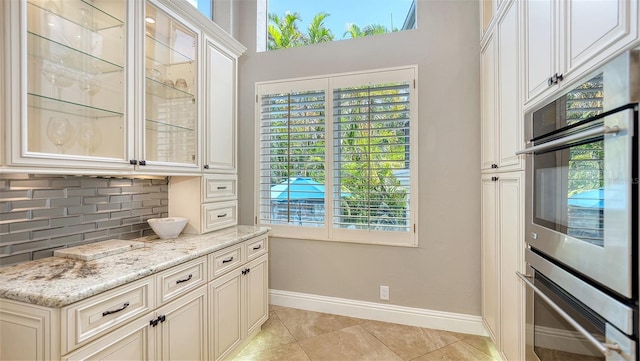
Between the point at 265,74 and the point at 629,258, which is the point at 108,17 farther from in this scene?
the point at 629,258

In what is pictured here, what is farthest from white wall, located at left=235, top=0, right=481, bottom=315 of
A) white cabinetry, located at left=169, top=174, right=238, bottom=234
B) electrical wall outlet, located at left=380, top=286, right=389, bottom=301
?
white cabinetry, located at left=169, top=174, right=238, bottom=234

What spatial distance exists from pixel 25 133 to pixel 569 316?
2.31m

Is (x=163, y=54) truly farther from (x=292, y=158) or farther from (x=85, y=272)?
(x=85, y=272)

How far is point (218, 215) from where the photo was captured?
2.40 metres

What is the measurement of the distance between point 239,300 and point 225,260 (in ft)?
1.19

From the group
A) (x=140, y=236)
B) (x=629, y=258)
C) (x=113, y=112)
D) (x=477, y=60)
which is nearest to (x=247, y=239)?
(x=140, y=236)

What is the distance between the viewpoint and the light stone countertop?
109 cm

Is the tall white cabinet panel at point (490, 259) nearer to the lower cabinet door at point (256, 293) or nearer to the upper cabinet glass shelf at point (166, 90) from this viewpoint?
the lower cabinet door at point (256, 293)

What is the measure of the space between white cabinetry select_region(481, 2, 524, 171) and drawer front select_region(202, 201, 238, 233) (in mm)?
2103

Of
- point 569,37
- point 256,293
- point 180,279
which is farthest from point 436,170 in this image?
point 180,279

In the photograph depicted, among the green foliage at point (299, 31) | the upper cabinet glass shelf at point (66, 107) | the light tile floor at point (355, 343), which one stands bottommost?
the light tile floor at point (355, 343)

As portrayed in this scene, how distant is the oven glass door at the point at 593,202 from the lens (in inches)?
33.9

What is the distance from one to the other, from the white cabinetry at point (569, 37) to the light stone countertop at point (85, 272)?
1992 millimetres

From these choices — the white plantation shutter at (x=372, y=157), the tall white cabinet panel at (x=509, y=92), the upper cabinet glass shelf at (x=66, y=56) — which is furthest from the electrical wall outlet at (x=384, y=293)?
the upper cabinet glass shelf at (x=66, y=56)
